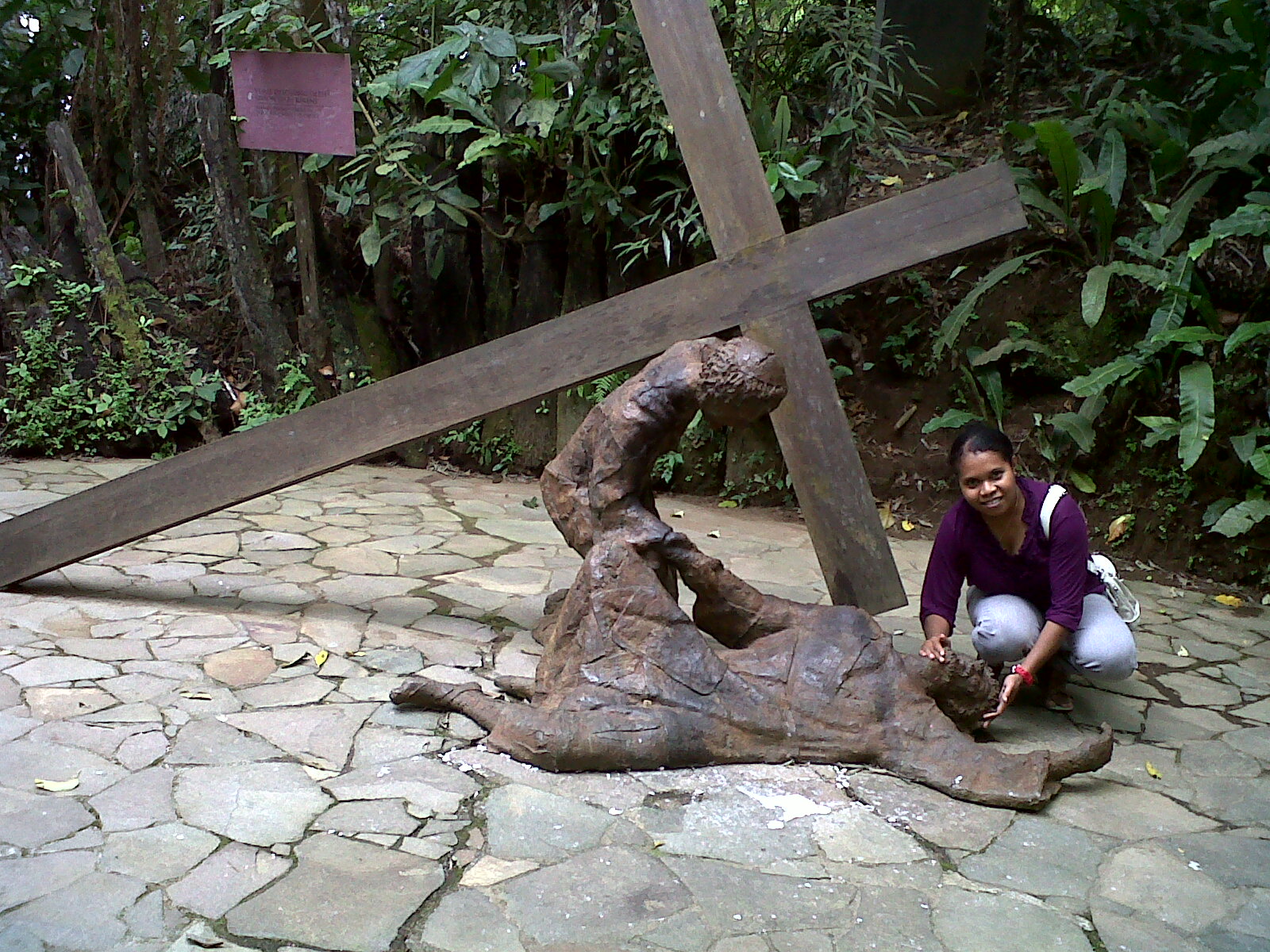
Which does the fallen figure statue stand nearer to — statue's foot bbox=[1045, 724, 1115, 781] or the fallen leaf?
statue's foot bbox=[1045, 724, 1115, 781]

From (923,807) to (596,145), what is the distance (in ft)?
15.7

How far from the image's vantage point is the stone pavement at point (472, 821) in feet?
7.06

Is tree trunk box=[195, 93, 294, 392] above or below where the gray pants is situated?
above

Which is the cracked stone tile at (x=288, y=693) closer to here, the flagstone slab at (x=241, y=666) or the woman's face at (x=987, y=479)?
the flagstone slab at (x=241, y=666)

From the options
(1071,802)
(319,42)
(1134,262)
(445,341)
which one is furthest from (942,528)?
(319,42)

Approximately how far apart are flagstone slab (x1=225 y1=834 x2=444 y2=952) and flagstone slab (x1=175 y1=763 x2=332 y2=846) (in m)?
0.11

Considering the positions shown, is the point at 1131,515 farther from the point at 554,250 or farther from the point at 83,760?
the point at 83,760

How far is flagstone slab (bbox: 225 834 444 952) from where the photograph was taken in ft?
6.79

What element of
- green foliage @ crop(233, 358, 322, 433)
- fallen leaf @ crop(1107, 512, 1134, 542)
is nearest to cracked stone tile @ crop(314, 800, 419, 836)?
fallen leaf @ crop(1107, 512, 1134, 542)

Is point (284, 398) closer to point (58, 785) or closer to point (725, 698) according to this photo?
point (58, 785)

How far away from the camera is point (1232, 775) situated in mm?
3098

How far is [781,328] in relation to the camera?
3.36 meters

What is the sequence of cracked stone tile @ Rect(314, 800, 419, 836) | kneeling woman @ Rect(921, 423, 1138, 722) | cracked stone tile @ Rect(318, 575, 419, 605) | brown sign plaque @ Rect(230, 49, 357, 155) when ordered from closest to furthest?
cracked stone tile @ Rect(314, 800, 419, 836), kneeling woman @ Rect(921, 423, 1138, 722), cracked stone tile @ Rect(318, 575, 419, 605), brown sign plaque @ Rect(230, 49, 357, 155)

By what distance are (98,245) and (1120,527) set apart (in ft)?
23.7
